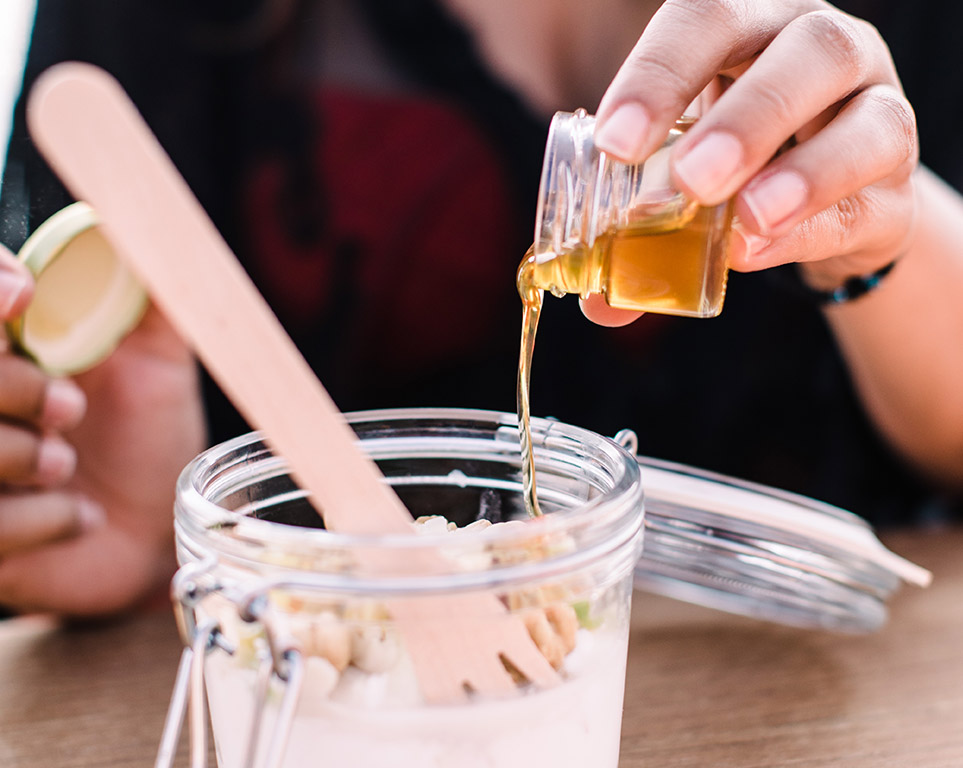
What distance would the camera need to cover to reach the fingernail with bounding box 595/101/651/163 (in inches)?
15.1

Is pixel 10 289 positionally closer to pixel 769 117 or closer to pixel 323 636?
pixel 323 636

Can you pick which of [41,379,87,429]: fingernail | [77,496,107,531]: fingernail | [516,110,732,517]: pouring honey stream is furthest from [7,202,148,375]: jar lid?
[516,110,732,517]: pouring honey stream

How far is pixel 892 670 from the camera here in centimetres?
60

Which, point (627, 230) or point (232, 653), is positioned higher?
point (627, 230)

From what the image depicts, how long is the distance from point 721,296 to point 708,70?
119 mm

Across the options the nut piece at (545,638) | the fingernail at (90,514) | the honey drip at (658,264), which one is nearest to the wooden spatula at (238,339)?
the nut piece at (545,638)

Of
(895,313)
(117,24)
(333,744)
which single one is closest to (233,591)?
(333,744)

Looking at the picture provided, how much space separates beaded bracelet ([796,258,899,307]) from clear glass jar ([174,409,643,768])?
470 millimetres

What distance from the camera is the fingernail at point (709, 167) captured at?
378mm

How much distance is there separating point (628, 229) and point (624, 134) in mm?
45

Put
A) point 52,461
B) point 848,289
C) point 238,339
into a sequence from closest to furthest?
point 238,339 → point 52,461 → point 848,289

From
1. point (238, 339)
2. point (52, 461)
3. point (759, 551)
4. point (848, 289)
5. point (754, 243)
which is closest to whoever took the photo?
point (238, 339)

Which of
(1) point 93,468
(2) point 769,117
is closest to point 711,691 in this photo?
(2) point 769,117

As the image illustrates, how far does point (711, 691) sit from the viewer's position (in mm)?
Answer: 574
